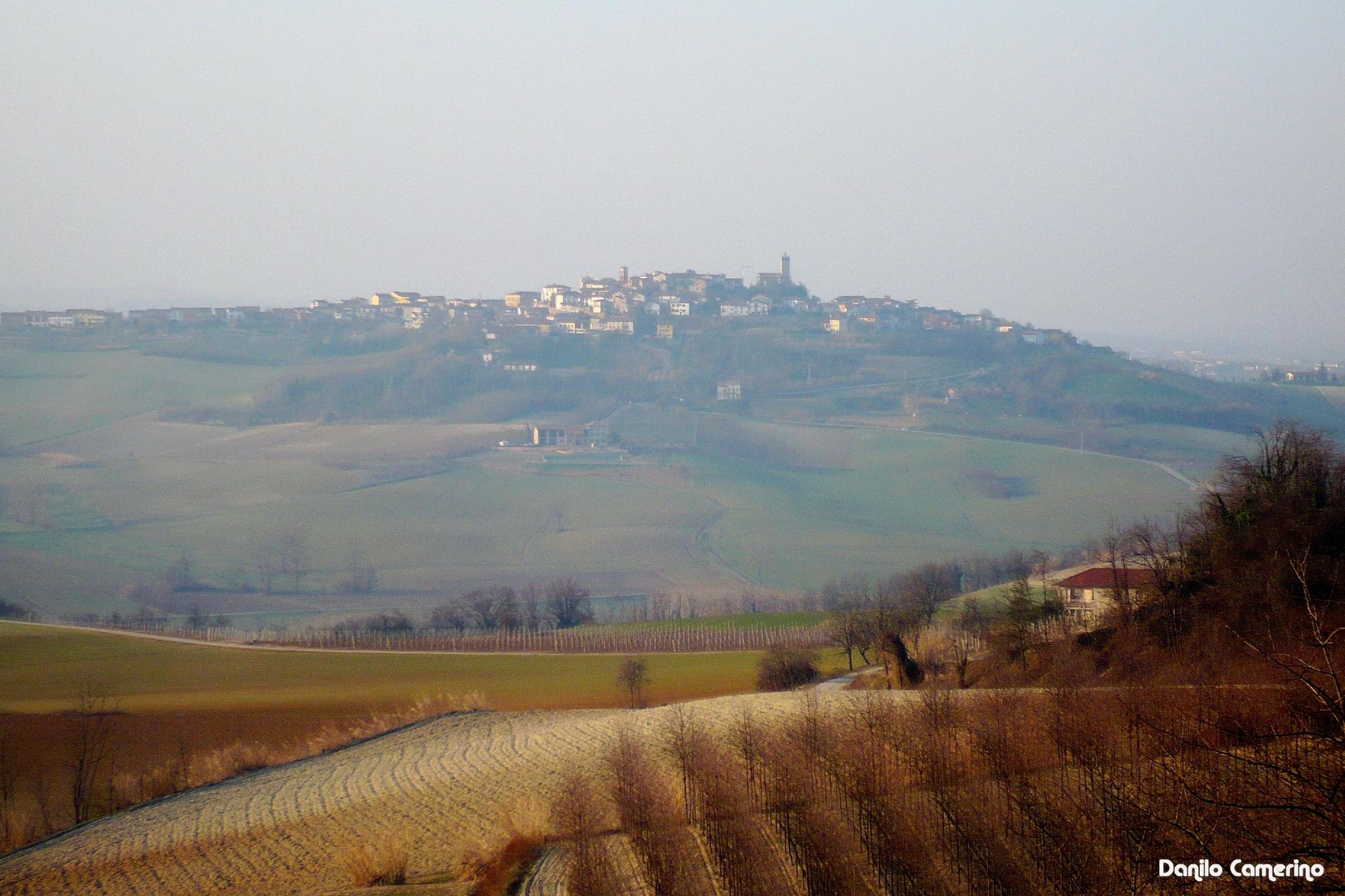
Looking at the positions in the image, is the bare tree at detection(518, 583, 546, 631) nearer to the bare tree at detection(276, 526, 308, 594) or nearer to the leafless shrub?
the bare tree at detection(276, 526, 308, 594)

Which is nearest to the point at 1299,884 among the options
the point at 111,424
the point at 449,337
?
the point at 111,424

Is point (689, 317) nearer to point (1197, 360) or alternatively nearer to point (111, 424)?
point (1197, 360)

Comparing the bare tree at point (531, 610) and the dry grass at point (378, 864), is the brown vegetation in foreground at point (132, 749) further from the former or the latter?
the bare tree at point (531, 610)

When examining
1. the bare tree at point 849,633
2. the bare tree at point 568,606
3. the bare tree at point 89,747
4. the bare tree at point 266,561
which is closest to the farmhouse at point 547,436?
the bare tree at point 266,561

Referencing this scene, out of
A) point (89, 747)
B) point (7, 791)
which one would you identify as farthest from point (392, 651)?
point (7, 791)

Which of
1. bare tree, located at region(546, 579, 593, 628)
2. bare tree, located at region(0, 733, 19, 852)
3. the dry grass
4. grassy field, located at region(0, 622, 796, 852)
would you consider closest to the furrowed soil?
the dry grass

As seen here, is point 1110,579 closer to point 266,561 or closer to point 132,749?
point 132,749

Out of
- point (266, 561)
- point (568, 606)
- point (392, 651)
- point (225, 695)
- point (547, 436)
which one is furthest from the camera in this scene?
point (547, 436)
